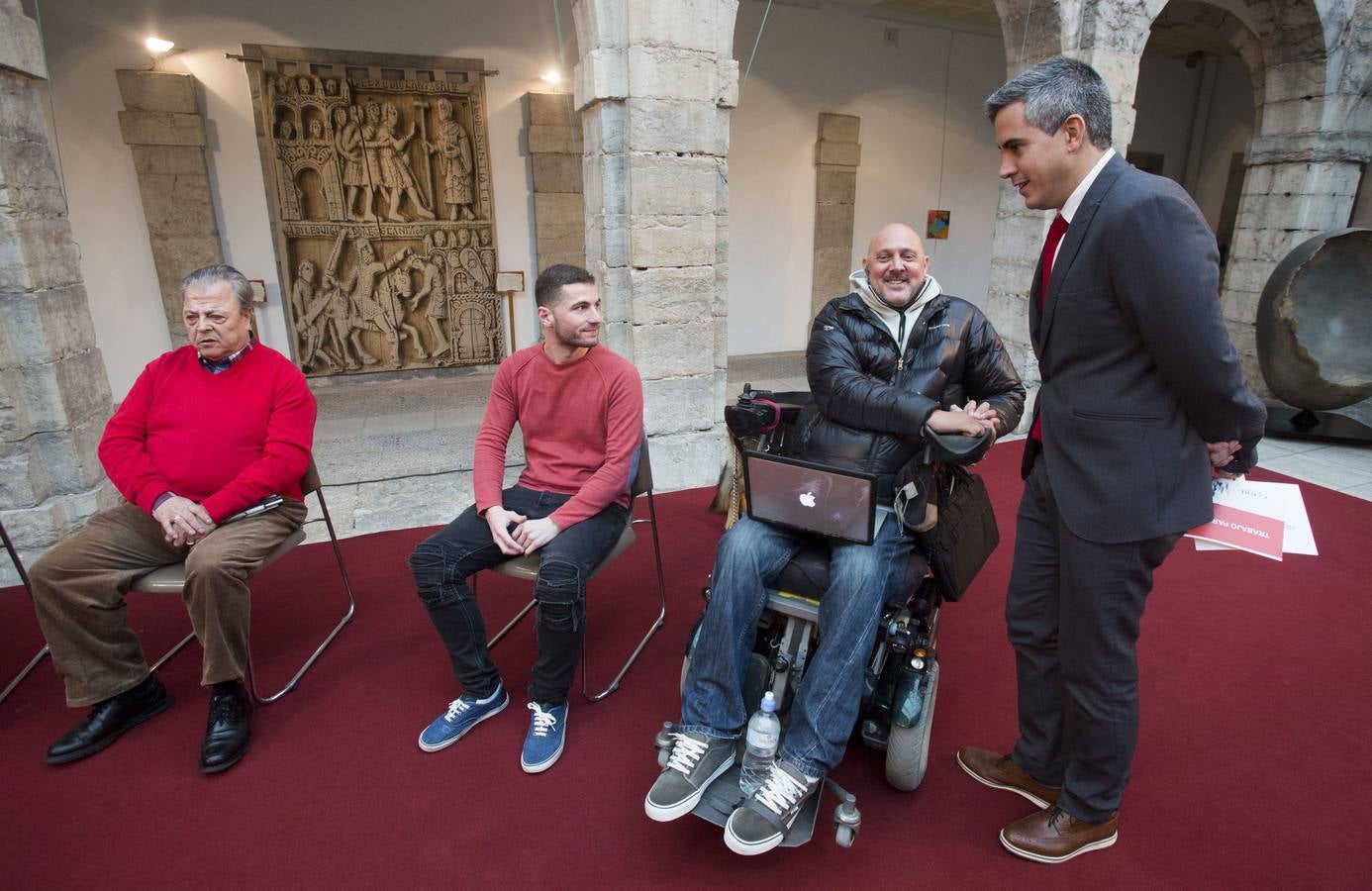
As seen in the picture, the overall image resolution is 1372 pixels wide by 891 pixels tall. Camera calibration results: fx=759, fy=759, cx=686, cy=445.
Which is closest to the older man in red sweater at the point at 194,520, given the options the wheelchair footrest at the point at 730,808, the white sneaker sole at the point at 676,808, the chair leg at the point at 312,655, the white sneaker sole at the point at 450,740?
the chair leg at the point at 312,655

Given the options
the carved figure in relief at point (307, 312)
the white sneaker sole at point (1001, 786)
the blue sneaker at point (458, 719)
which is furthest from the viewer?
the carved figure in relief at point (307, 312)

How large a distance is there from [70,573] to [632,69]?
3.14 m

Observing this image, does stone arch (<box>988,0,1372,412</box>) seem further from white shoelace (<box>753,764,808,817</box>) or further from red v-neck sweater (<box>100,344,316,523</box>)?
red v-neck sweater (<box>100,344,316,523</box>)

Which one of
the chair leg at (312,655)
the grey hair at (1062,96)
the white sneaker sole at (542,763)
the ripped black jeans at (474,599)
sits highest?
the grey hair at (1062,96)

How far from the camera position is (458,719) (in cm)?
237

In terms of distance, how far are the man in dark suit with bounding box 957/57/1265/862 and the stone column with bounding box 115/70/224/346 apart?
19.9 feet

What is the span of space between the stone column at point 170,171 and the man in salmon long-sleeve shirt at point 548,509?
4.67m

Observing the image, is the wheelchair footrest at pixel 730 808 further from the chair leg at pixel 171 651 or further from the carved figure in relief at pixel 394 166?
the carved figure in relief at pixel 394 166

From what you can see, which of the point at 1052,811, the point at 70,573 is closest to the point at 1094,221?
the point at 1052,811

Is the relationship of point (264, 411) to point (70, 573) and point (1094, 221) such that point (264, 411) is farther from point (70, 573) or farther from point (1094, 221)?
point (1094, 221)

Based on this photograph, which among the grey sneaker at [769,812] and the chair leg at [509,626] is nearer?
the grey sneaker at [769,812]

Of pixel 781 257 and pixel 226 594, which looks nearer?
pixel 226 594

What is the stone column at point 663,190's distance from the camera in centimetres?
381

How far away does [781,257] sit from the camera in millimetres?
8000
